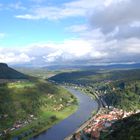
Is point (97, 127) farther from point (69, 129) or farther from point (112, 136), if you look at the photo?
point (112, 136)

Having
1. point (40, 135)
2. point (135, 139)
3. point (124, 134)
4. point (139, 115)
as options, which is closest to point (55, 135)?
point (40, 135)

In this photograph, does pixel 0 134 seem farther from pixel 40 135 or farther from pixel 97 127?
pixel 97 127

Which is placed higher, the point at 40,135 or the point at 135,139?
the point at 135,139

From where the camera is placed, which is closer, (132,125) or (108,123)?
(132,125)

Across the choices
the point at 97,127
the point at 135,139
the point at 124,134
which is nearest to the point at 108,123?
the point at 97,127

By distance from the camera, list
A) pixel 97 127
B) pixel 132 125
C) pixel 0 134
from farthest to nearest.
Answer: pixel 0 134 < pixel 97 127 < pixel 132 125

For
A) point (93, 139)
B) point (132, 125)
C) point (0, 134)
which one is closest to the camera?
point (132, 125)

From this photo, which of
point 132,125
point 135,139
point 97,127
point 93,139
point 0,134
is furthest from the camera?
point 0,134

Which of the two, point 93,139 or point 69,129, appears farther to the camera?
point 69,129

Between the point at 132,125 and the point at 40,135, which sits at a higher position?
the point at 132,125
